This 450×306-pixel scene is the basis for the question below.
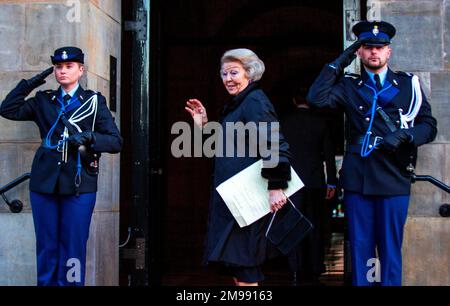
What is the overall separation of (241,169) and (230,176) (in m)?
0.08

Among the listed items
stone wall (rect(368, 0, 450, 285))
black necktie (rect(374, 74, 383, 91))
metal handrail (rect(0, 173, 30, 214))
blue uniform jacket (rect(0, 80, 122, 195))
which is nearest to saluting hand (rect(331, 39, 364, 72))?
black necktie (rect(374, 74, 383, 91))

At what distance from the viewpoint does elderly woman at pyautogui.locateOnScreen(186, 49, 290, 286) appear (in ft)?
15.7

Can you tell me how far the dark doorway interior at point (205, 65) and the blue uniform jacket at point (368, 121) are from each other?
337 cm

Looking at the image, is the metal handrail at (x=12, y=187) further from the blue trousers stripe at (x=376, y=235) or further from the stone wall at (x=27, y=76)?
the blue trousers stripe at (x=376, y=235)

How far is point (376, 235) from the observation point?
16.6 feet

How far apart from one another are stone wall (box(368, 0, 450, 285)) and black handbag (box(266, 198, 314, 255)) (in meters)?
1.36

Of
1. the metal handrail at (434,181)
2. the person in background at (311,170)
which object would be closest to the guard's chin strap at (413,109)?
the metal handrail at (434,181)

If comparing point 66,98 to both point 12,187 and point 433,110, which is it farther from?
point 433,110

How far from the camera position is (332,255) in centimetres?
1172

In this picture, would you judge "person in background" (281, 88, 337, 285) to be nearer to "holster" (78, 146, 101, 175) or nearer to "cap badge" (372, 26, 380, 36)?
"cap badge" (372, 26, 380, 36)
